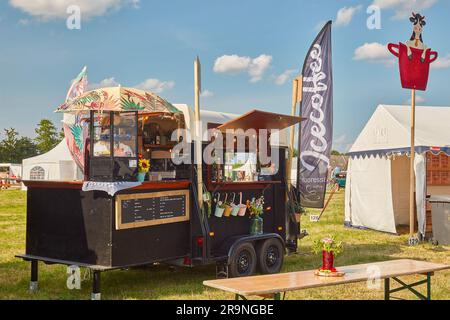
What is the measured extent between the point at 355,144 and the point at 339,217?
349 centimetres

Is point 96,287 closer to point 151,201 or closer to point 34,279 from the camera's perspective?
point 151,201

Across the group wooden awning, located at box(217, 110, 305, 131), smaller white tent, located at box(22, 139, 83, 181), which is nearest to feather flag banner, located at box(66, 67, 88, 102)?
wooden awning, located at box(217, 110, 305, 131)

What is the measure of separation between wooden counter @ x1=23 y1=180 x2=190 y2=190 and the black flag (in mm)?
4699

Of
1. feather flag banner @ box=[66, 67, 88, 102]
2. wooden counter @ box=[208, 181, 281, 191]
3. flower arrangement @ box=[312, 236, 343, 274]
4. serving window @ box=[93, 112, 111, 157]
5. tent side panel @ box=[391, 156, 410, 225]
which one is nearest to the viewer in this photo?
flower arrangement @ box=[312, 236, 343, 274]

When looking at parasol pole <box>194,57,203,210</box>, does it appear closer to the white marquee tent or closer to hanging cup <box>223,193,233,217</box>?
hanging cup <box>223,193,233,217</box>

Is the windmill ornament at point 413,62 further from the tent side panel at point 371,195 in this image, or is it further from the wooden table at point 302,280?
the wooden table at point 302,280

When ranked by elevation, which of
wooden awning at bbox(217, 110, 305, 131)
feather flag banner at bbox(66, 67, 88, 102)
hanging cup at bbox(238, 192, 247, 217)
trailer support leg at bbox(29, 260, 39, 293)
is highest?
feather flag banner at bbox(66, 67, 88, 102)

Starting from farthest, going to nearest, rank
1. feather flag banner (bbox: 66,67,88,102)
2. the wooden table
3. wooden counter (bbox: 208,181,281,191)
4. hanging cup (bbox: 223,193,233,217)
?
feather flag banner (bbox: 66,67,88,102) < hanging cup (bbox: 223,193,233,217) < wooden counter (bbox: 208,181,281,191) < the wooden table

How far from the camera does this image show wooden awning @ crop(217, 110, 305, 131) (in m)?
7.84

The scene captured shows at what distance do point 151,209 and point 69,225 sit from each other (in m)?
0.99

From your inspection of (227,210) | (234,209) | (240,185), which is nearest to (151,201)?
(227,210)

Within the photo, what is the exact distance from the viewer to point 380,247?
37.8ft

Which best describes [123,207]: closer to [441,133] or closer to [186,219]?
[186,219]
